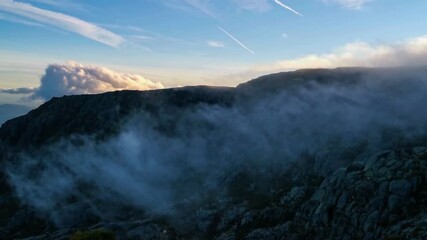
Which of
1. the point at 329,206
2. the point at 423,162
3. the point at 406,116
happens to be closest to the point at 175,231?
the point at 329,206

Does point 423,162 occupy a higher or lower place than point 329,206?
higher

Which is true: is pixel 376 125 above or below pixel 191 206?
above

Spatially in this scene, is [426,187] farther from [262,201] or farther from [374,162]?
[262,201]

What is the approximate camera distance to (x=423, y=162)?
123 meters

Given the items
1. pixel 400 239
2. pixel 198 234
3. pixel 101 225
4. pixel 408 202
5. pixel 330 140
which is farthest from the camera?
pixel 330 140

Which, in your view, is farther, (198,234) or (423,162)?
(198,234)

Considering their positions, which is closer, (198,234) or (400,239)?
(400,239)

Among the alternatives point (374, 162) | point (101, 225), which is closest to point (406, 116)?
point (374, 162)

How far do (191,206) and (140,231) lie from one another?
26528mm

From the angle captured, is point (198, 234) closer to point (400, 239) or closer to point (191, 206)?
point (191, 206)

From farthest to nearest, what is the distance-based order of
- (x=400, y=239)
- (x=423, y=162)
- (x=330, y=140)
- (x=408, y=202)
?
1. (x=330, y=140)
2. (x=423, y=162)
3. (x=408, y=202)
4. (x=400, y=239)

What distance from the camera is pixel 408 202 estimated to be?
10844 cm

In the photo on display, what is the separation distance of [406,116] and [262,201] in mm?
78038

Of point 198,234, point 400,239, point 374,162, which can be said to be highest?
point 374,162
